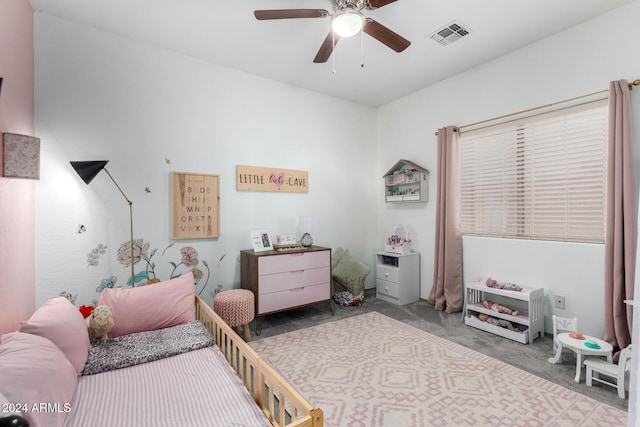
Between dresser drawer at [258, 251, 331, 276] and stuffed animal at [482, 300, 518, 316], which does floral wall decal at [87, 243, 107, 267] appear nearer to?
dresser drawer at [258, 251, 331, 276]

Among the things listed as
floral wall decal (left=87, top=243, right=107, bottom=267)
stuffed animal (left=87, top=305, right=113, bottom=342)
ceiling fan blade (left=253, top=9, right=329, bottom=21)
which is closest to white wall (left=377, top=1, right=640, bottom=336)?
ceiling fan blade (left=253, top=9, right=329, bottom=21)

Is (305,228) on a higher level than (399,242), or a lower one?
higher

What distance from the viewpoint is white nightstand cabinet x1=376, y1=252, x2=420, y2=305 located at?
3641 millimetres

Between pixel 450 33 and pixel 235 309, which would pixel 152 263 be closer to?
pixel 235 309

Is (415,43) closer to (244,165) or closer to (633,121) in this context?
(633,121)

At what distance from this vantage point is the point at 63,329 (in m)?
1.43

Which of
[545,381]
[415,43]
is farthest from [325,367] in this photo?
[415,43]

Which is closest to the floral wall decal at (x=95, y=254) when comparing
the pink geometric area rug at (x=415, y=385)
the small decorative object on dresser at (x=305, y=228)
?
the pink geometric area rug at (x=415, y=385)

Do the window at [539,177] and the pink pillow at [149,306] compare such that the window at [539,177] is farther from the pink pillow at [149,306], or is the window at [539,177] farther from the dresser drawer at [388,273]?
the pink pillow at [149,306]

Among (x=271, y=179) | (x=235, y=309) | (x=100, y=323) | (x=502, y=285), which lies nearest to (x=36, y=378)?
(x=100, y=323)

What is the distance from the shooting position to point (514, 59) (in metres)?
2.88

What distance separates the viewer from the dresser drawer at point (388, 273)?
3.67 m

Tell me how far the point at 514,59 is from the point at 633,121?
3.74 feet

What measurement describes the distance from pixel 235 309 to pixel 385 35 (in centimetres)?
242
